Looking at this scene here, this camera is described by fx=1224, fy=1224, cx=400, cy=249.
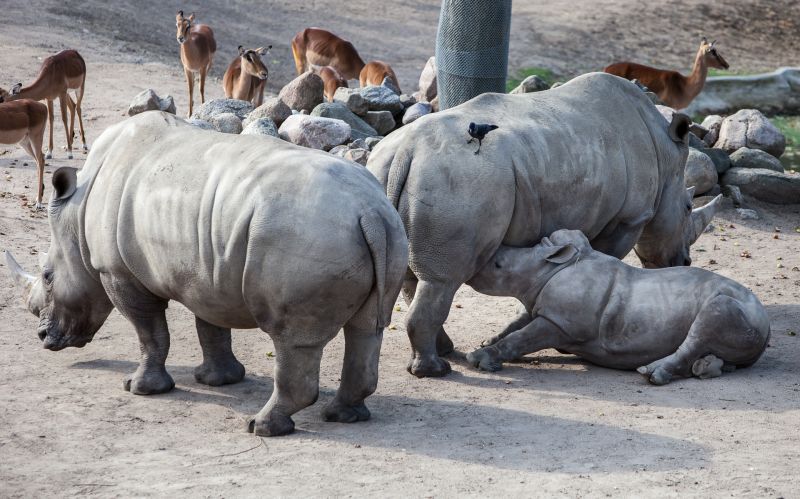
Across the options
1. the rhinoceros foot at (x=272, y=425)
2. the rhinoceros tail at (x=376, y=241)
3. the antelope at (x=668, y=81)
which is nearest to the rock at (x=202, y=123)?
the rhinoceros foot at (x=272, y=425)

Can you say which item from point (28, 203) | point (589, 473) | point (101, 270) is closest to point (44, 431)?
point (101, 270)

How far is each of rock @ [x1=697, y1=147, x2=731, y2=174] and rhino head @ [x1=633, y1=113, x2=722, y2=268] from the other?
11.9 feet

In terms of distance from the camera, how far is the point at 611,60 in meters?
23.9

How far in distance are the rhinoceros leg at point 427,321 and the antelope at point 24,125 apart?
5506 millimetres

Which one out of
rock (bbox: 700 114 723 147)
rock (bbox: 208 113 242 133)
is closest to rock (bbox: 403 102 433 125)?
rock (bbox: 208 113 242 133)

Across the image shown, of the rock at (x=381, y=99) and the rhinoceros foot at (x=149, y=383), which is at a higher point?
the rock at (x=381, y=99)

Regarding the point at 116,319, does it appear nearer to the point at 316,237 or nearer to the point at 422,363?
the point at 422,363

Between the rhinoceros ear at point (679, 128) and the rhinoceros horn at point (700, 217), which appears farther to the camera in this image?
the rhinoceros horn at point (700, 217)

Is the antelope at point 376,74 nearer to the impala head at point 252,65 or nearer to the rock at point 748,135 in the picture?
the impala head at point 252,65

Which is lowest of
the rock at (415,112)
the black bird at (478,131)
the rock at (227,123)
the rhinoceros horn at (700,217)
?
the rock at (227,123)

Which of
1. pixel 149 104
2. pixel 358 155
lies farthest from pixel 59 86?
pixel 358 155

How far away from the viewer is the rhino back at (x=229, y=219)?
6336 millimetres

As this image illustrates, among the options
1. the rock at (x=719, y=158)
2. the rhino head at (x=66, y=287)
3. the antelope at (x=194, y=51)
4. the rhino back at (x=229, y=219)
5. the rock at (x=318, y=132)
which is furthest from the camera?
the antelope at (x=194, y=51)

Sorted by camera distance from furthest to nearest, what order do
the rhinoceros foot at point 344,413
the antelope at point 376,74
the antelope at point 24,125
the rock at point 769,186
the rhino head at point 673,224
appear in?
the antelope at point 376,74 < the rock at point 769,186 < the antelope at point 24,125 < the rhino head at point 673,224 < the rhinoceros foot at point 344,413
